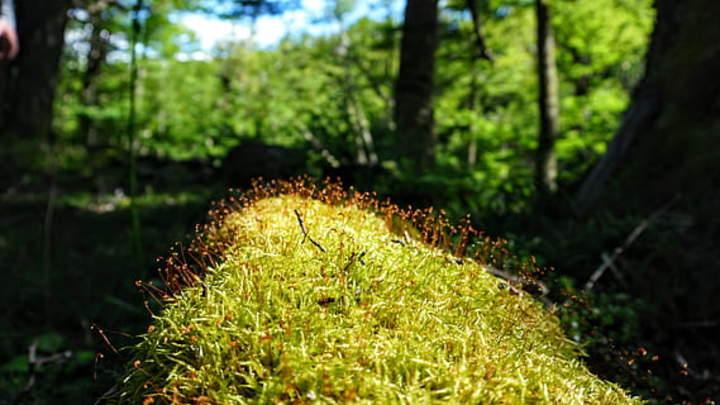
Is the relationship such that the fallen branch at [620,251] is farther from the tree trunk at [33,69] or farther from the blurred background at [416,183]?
the tree trunk at [33,69]

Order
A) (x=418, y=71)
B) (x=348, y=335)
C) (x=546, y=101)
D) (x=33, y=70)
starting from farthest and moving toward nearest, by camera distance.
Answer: (x=33, y=70) < (x=546, y=101) < (x=418, y=71) < (x=348, y=335)

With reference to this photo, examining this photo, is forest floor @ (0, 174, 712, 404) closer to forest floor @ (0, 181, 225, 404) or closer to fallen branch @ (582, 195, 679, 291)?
forest floor @ (0, 181, 225, 404)

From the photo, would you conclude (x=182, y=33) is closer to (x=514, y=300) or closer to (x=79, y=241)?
(x=79, y=241)

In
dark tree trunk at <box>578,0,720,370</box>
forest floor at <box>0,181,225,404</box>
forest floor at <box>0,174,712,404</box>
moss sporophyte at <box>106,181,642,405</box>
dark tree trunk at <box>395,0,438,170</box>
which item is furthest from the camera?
dark tree trunk at <box>395,0,438,170</box>

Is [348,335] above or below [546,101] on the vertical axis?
below

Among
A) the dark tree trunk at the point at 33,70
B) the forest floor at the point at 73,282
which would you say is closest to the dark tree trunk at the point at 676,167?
the forest floor at the point at 73,282

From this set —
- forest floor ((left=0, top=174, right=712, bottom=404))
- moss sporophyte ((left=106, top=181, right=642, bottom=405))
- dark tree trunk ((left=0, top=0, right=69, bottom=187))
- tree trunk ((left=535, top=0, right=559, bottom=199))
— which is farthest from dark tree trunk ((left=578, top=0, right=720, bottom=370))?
dark tree trunk ((left=0, top=0, right=69, bottom=187))

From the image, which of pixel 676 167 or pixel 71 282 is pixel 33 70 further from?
pixel 676 167

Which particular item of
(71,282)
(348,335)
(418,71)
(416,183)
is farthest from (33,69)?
(348,335)
